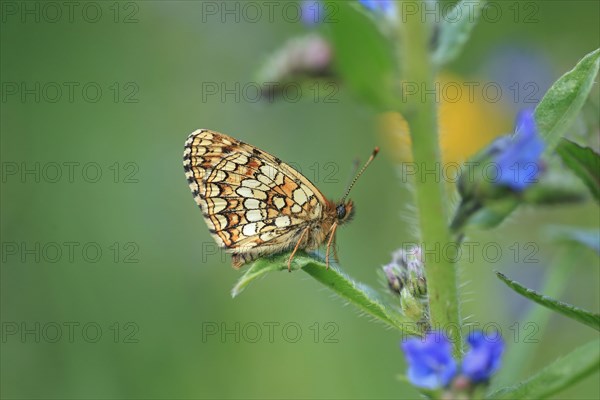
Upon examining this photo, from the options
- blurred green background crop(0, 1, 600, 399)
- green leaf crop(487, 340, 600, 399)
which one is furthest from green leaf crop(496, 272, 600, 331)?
blurred green background crop(0, 1, 600, 399)

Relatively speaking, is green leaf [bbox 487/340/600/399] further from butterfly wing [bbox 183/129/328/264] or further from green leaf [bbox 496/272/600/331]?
butterfly wing [bbox 183/129/328/264]

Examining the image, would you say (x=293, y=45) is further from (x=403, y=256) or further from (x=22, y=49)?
(x=22, y=49)

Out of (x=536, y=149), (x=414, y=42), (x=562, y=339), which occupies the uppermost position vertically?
(x=414, y=42)

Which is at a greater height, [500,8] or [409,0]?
[500,8]

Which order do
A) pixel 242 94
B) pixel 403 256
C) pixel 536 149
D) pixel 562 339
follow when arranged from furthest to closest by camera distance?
pixel 242 94 → pixel 562 339 → pixel 403 256 → pixel 536 149

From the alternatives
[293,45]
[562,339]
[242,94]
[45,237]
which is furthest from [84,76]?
[293,45]

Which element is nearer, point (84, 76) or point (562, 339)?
point (562, 339)

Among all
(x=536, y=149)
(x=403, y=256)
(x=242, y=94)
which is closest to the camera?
(x=536, y=149)
